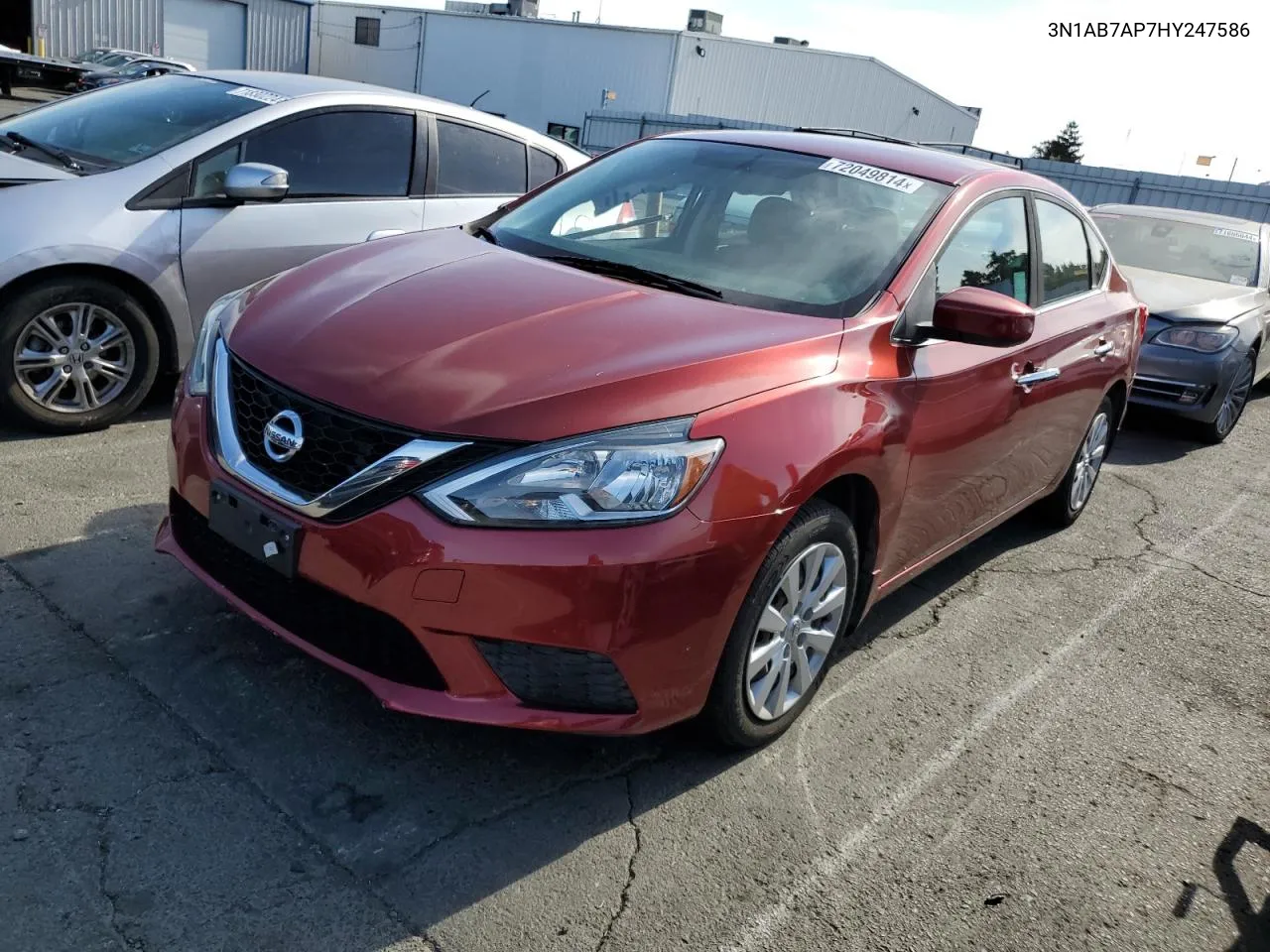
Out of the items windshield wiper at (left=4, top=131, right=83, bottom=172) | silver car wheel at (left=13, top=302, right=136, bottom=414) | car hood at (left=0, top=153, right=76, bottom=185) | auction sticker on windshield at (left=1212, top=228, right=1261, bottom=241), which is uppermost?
auction sticker on windshield at (left=1212, top=228, right=1261, bottom=241)

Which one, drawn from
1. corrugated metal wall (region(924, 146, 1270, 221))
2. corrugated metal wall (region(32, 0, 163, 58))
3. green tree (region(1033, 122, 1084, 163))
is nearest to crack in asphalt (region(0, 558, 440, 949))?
corrugated metal wall (region(924, 146, 1270, 221))

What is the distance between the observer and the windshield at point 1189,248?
27.2 feet

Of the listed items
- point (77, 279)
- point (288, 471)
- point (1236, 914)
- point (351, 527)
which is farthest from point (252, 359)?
point (1236, 914)

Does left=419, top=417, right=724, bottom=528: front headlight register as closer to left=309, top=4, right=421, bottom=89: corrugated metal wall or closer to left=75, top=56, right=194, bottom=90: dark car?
left=75, top=56, right=194, bottom=90: dark car

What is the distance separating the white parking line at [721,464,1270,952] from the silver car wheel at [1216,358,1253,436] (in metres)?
3.39

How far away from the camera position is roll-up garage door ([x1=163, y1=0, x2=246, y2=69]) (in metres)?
37.1

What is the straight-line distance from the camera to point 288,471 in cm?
257

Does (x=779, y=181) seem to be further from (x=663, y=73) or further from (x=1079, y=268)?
(x=663, y=73)

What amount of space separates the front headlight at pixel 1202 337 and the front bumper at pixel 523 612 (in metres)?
5.98

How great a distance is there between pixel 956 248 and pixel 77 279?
3540 mm

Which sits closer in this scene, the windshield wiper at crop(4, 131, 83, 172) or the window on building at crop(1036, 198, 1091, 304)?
the window on building at crop(1036, 198, 1091, 304)

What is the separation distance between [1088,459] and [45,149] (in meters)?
5.19

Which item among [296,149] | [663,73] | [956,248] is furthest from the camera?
[663,73]

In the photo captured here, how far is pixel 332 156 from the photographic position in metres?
5.31
